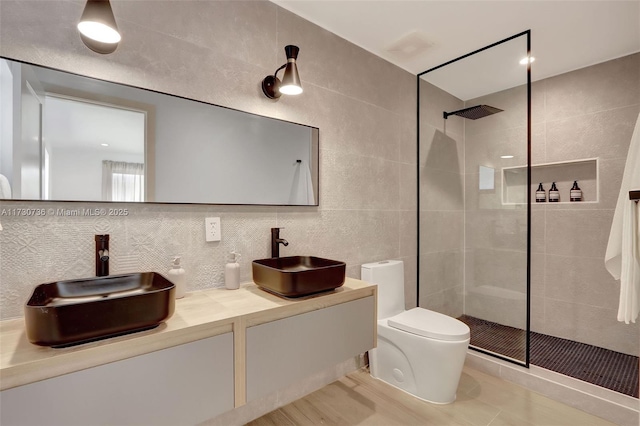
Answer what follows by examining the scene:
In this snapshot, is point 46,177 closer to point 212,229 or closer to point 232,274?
point 212,229

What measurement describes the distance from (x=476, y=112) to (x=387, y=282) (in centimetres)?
158

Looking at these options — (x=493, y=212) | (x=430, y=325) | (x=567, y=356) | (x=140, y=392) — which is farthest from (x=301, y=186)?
(x=567, y=356)

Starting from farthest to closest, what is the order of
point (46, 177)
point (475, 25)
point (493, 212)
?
point (493, 212) → point (475, 25) → point (46, 177)

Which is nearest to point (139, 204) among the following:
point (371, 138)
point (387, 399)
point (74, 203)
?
Result: point (74, 203)

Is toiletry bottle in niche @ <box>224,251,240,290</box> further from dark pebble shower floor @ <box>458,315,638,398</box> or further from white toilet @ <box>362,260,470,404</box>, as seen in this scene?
dark pebble shower floor @ <box>458,315,638,398</box>

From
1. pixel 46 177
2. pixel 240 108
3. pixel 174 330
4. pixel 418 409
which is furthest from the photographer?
pixel 418 409

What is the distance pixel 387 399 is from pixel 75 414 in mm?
1746

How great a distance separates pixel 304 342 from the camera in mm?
1472

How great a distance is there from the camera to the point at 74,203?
133 centimetres

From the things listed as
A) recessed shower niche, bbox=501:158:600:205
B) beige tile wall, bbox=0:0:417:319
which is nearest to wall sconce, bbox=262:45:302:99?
beige tile wall, bbox=0:0:417:319

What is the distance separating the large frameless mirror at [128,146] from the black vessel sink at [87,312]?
1.22 ft

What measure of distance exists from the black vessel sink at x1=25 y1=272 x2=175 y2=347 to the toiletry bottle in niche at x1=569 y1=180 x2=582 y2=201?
10.5ft

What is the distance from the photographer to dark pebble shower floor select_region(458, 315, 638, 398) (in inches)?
85.7

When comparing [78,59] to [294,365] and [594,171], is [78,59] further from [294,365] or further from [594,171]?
[594,171]
